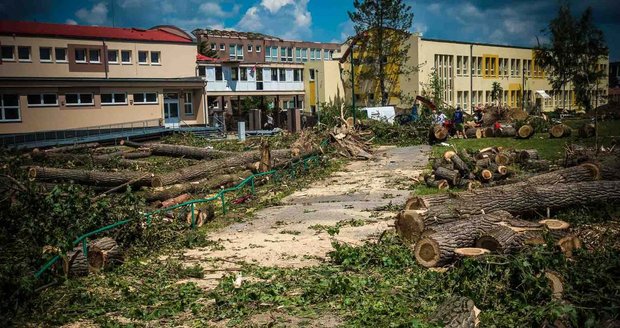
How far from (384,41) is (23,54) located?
98.8 ft

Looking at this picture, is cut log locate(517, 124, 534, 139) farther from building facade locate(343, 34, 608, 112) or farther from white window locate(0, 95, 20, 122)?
white window locate(0, 95, 20, 122)

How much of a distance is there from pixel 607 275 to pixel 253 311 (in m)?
4.44

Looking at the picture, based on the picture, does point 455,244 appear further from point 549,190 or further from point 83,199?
point 83,199

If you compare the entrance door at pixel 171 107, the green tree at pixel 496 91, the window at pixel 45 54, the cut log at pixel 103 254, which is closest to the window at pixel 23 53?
the window at pixel 45 54

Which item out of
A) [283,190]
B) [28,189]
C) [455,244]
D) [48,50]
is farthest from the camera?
[48,50]

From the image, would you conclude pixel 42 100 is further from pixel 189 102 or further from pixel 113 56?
pixel 189 102

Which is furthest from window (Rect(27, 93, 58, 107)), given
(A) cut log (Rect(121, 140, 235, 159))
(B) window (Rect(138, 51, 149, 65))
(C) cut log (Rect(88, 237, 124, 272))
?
(C) cut log (Rect(88, 237, 124, 272))

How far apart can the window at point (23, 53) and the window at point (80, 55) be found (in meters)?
3.41

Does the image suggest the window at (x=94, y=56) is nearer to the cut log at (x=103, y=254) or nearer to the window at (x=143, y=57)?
the window at (x=143, y=57)

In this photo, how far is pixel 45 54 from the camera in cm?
4216

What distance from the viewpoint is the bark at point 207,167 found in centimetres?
1919

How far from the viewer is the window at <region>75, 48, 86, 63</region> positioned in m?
43.4

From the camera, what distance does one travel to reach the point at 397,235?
427 inches

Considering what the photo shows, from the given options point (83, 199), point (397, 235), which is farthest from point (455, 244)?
point (83, 199)
